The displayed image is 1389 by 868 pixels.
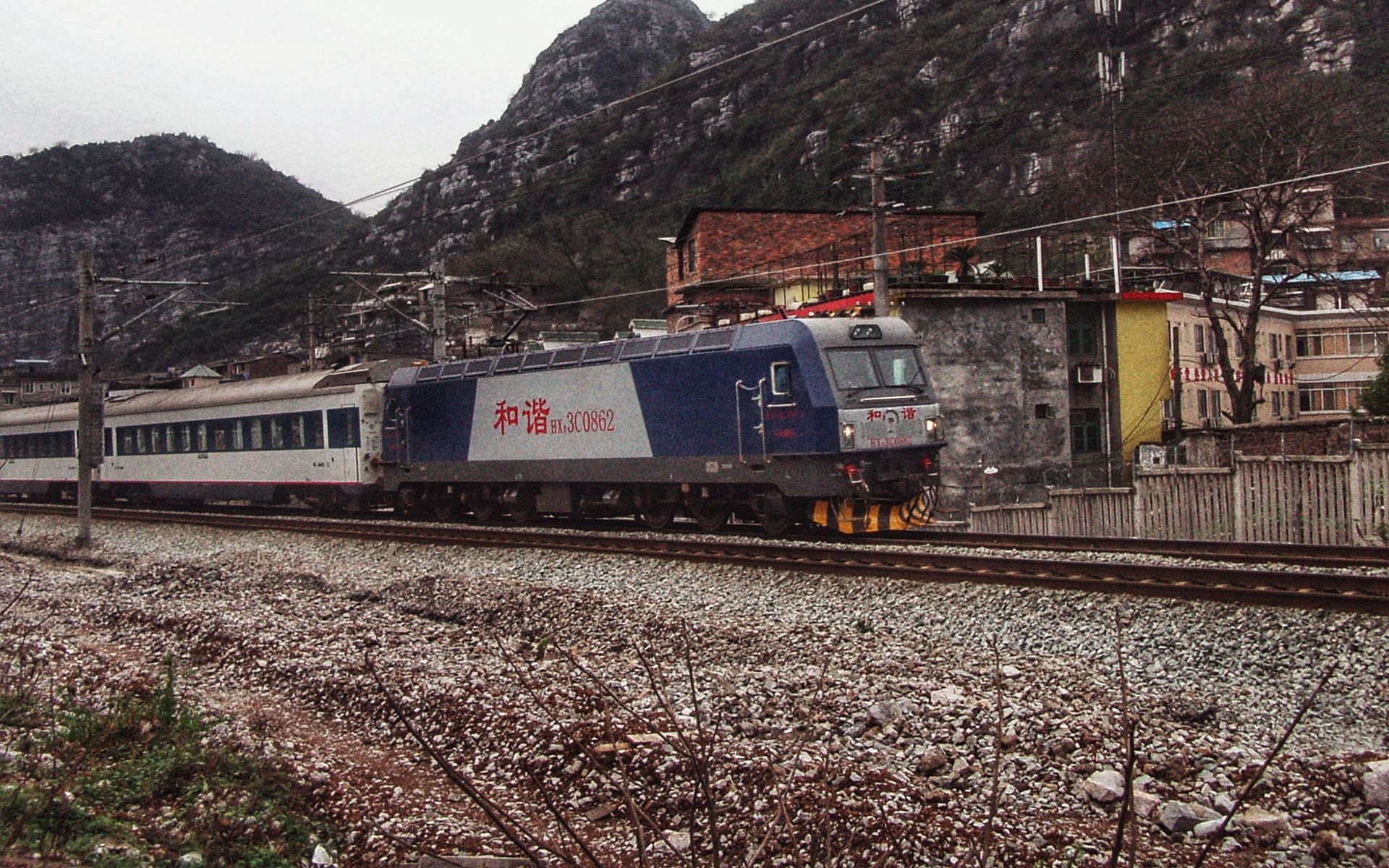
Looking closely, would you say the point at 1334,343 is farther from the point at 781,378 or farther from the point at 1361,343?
the point at 781,378

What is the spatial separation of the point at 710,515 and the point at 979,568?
601cm

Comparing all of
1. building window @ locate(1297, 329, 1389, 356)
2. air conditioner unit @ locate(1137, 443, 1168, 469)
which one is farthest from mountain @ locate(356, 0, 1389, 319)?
air conditioner unit @ locate(1137, 443, 1168, 469)

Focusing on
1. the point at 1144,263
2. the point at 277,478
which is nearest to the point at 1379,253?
the point at 1144,263

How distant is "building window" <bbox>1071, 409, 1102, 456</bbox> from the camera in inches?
1209

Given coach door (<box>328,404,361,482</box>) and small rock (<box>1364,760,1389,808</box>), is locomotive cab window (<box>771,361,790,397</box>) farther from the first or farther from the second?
coach door (<box>328,404,361,482</box>)

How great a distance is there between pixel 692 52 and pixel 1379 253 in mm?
77555

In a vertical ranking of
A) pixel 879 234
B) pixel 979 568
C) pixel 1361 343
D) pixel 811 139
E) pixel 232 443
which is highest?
pixel 811 139

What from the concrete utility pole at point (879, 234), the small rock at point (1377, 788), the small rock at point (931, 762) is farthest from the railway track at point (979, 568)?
the concrete utility pole at point (879, 234)

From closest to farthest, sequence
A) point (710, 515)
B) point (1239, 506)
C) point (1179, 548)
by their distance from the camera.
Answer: point (1179, 548)
point (710, 515)
point (1239, 506)

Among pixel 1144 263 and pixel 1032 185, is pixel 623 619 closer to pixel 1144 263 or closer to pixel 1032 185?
pixel 1144 263

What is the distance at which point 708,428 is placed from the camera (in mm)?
16531

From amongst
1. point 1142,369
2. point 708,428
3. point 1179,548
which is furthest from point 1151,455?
point 708,428

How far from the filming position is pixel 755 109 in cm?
8700

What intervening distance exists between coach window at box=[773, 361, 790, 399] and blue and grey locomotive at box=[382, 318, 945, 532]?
0.05 ft
